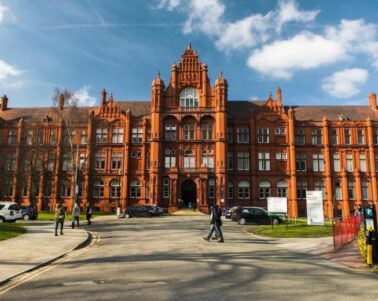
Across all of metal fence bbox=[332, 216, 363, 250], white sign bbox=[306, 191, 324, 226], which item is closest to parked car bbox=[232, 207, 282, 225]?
white sign bbox=[306, 191, 324, 226]

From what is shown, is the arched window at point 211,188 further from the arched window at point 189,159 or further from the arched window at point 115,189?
the arched window at point 115,189

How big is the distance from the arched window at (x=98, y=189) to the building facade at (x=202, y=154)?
0.16m

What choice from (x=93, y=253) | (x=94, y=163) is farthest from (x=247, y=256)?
(x=94, y=163)

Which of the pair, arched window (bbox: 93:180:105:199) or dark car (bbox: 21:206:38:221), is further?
arched window (bbox: 93:180:105:199)

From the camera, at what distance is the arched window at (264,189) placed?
54.6m

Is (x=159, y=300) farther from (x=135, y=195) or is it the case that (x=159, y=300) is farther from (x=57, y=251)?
(x=135, y=195)

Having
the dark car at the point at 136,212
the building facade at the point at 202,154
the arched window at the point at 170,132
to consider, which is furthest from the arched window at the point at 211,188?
the dark car at the point at 136,212

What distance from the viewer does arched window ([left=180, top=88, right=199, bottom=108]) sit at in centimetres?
5494

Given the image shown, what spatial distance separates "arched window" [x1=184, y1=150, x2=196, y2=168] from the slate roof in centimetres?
987

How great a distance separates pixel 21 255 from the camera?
13719mm

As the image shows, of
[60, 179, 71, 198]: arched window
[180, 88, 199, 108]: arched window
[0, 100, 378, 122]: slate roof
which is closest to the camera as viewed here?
[180, 88, 199, 108]: arched window

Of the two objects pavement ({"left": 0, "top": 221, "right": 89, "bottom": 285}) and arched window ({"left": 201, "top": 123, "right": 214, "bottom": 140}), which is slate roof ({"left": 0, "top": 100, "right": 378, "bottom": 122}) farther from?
pavement ({"left": 0, "top": 221, "right": 89, "bottom": 285})

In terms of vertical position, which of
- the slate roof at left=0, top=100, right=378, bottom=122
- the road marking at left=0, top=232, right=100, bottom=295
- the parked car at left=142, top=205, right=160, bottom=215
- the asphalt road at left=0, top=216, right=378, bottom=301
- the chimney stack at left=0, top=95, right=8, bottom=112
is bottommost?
the road marking at left=0, top=232, right=100, bottom=295

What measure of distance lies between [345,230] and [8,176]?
38.6 metres
